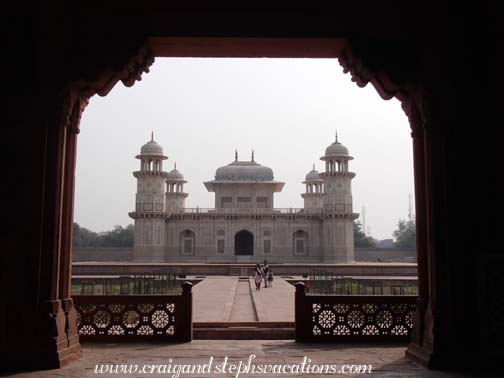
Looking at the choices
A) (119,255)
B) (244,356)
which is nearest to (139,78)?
(244,356)

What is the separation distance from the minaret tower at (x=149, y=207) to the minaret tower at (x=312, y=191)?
37.9 feet

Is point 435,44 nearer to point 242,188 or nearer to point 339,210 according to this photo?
point 339,210

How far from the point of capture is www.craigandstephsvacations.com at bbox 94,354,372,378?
3.87 metres

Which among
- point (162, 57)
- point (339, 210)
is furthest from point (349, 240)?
point (162, 57)

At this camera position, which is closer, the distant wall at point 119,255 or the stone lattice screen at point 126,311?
the stone lattice screen at point 126,311

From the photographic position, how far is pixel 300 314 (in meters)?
5.27

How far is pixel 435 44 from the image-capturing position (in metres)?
4.33

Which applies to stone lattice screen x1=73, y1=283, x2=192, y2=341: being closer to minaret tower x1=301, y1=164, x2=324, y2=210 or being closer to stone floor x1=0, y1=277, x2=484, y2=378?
stone floor x1=0, y1=277, x2=484, y2=378

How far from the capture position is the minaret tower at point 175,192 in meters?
40.1

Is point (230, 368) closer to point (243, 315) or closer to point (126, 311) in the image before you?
point (126, 311)

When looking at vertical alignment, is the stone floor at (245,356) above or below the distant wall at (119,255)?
below

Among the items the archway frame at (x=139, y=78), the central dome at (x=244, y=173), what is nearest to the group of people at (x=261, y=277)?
the archway frame at (x=139, y=78)

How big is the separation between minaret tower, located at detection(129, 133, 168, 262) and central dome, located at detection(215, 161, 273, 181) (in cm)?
514

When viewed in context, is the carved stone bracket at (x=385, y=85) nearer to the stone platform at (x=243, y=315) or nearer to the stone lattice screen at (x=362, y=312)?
the stone lattice screen at (x=362, y=312)
